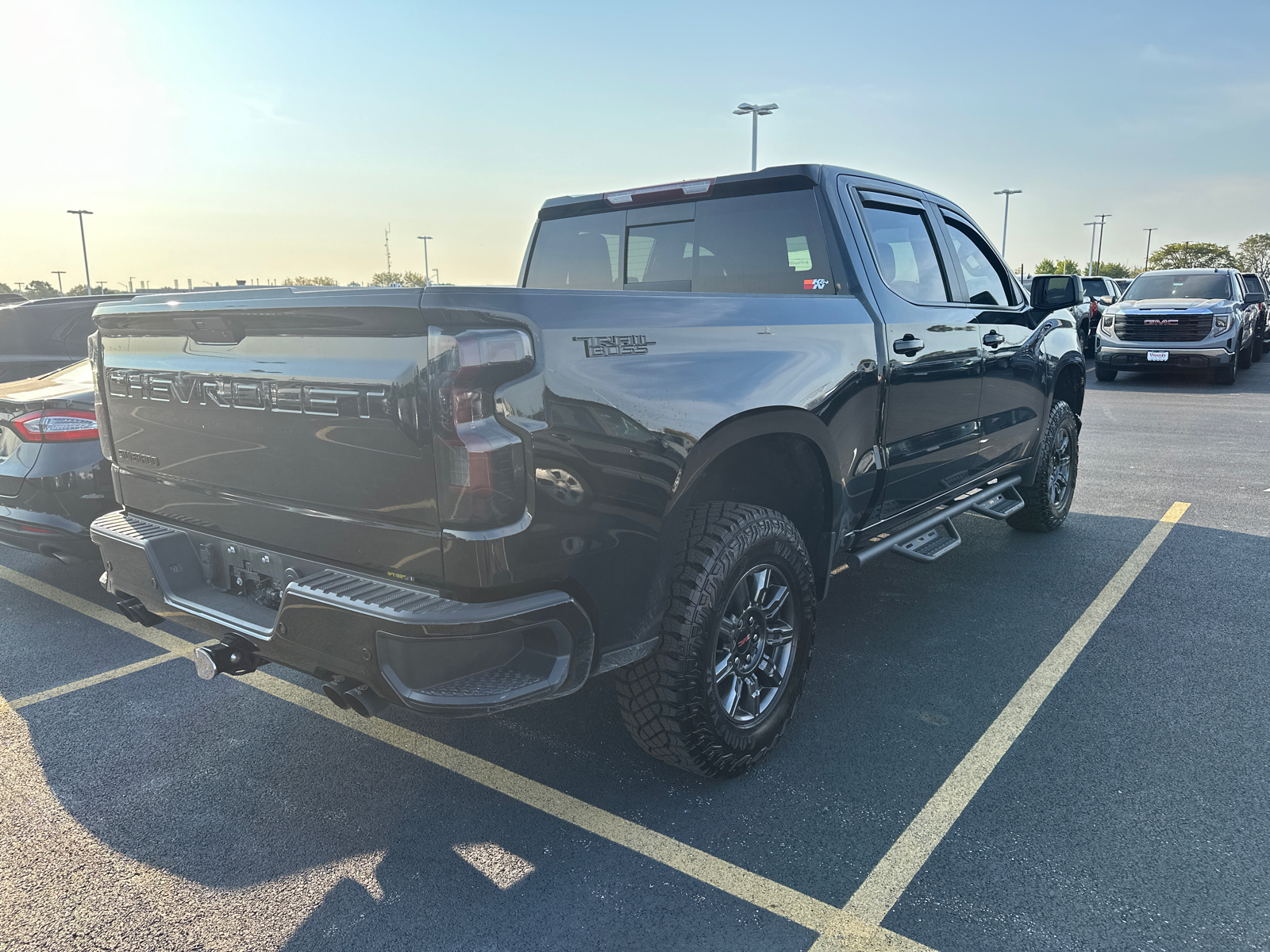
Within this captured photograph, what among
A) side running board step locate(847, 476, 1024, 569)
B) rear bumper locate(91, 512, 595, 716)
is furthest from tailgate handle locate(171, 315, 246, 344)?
side running board step locate(847, 476, 1024, 569)

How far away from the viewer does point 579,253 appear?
14.4ft

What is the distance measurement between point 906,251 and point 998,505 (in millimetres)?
1735

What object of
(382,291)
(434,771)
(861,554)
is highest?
(382,291)

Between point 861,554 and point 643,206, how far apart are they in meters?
1.86

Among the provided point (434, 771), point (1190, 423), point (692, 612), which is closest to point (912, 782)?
point (692, 612)

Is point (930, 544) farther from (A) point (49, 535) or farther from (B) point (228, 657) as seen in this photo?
(A) point (49, 535)

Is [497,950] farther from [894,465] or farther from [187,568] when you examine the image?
[894,465]

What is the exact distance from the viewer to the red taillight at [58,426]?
434cm

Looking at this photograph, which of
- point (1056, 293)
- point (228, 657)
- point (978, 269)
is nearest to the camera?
point (228, 657)

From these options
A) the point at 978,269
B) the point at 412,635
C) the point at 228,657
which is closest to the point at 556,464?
the point at 412,635

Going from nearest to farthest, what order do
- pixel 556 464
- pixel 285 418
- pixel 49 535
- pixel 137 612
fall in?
1. pixel 556 464
2. pixel 285 418
3. pixel 137 612
4. pixel 49 535

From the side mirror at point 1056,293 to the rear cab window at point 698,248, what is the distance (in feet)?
7.18

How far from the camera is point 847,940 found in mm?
2215

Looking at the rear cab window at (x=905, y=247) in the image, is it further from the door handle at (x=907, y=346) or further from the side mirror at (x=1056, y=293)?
the side mirror at (x=1056, y=293)
